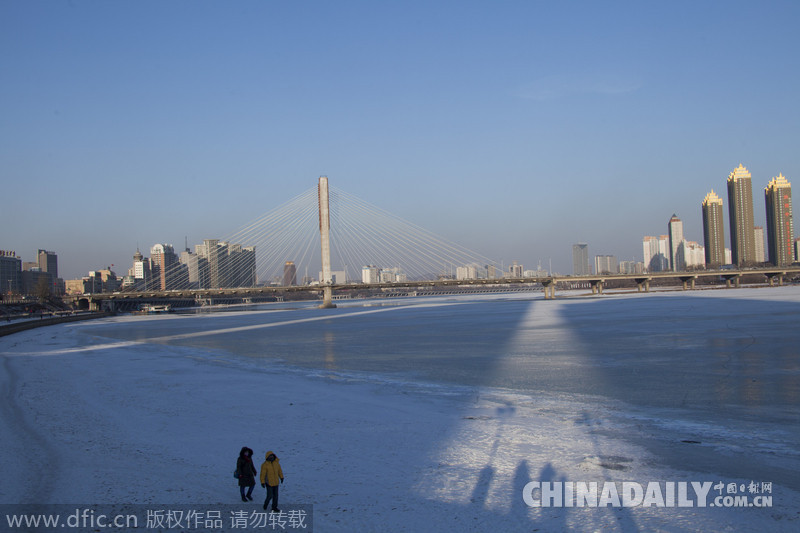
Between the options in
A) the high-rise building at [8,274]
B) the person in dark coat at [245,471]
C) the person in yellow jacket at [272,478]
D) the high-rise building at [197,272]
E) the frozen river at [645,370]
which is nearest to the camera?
the person in yellow jacket at [272,478]

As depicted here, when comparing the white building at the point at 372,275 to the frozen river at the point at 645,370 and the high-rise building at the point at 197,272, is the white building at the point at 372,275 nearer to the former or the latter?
the high-rise building at the point at 197,272

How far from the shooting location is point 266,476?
5.80 m

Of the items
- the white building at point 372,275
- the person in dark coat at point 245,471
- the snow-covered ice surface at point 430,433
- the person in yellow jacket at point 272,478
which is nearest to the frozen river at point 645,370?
the snow-covered ice surface at point 430,433

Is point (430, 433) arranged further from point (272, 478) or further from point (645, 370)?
point (645, 370)

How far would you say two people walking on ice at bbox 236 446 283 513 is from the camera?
5.78 m

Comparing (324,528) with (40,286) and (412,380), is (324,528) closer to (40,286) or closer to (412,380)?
(412,380)

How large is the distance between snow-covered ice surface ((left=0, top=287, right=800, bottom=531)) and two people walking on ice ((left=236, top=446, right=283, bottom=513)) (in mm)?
351

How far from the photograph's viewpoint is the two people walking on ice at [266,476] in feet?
19.0

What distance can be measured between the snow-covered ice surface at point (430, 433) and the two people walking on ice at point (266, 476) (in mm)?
351

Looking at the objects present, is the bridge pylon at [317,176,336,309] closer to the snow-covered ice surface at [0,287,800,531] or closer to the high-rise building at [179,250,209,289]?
the snow-covered ice surface at [0,287,800,531]

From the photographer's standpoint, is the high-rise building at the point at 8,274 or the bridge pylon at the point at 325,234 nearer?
the bridge pylon at the point at 325,234

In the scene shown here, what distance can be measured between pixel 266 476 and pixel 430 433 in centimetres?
334

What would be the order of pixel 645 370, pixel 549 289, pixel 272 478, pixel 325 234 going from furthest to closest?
1. pixel 549 289
2. pixel 325 234
3. pixel 645 370
4. pixel 272 478

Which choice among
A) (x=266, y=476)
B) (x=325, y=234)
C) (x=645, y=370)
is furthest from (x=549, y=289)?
(x=266, y=476)
